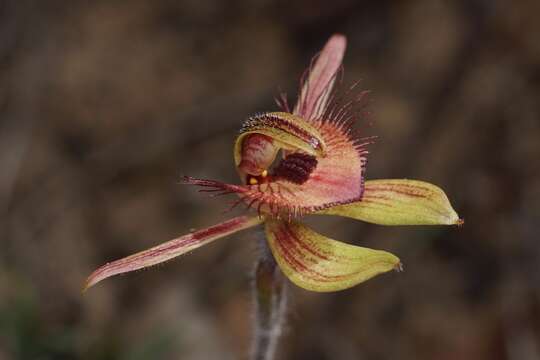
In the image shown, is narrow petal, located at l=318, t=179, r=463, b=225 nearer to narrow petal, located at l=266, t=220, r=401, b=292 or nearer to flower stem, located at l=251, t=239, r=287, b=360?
narrow petal, located at l=266, t=220, r=401, b=292

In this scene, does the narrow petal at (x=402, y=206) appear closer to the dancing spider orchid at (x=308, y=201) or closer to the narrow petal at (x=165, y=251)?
the dancing spider orchid at (x=308, y=201)

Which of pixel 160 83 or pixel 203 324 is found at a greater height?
pixel 160 83

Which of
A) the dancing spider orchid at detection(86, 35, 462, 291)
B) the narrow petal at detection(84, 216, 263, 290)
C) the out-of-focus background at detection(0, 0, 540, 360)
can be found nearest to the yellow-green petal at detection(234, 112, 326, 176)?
the dancing spider orchid at detection(86, 35, 462, 291)

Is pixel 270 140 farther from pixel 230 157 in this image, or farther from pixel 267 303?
pixel 230 157

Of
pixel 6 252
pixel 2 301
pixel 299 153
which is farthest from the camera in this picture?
pixel 6 252

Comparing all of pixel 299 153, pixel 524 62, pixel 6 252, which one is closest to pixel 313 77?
pixel 299 153

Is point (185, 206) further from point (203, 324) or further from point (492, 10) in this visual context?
point (492, 10)

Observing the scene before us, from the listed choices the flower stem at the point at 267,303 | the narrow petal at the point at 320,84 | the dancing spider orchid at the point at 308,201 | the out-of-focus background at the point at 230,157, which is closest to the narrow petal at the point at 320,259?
the dancing spider orchid at the point at 308,201
